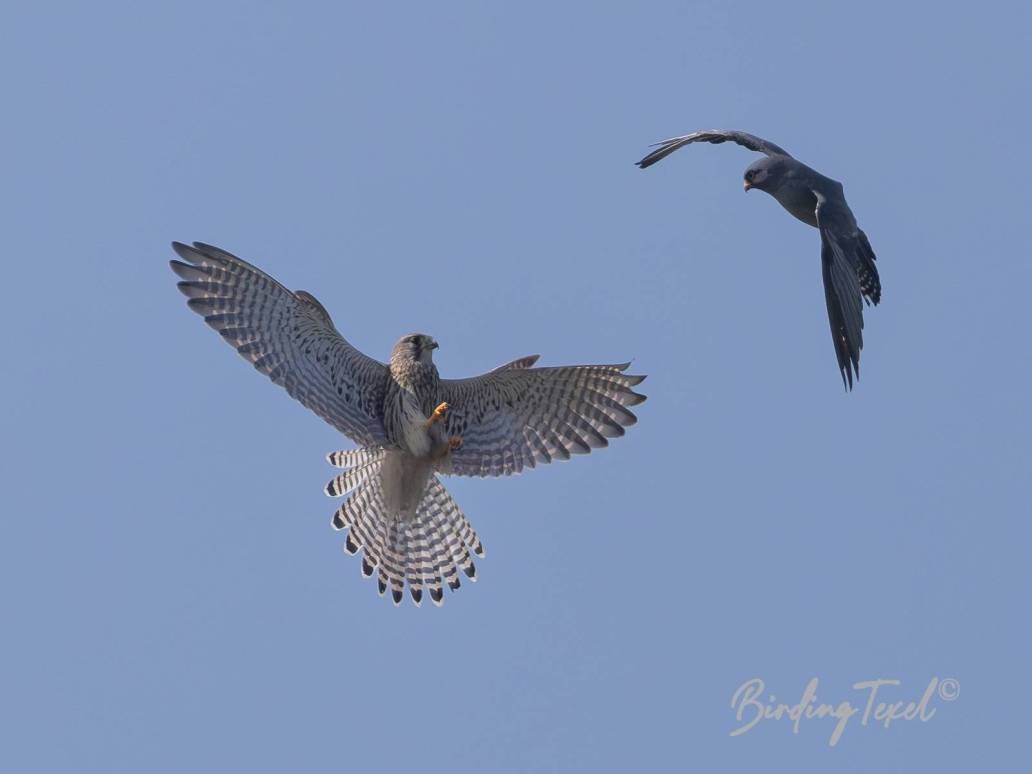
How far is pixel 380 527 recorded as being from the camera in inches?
572

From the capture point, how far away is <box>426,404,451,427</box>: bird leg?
13602 millimetres

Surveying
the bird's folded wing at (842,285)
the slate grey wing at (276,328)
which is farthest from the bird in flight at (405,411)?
the bird's folded wing at (842,285)

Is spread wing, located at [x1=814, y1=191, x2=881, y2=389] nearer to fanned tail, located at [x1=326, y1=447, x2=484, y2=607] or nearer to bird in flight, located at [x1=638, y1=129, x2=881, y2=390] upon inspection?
bird in flight, located at [x1=638, y1=129, x2=881, y2=390]

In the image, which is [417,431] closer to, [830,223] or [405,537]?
[405,537]

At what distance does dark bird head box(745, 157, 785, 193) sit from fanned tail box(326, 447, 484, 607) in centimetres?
312

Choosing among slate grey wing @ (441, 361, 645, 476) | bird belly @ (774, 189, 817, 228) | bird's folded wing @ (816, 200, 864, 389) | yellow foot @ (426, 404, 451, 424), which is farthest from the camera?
bird belly @ (774, 189, 817, 228)

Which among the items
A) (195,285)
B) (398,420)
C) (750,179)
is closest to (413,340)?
(398,420)

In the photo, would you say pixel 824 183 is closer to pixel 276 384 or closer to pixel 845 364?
pixel 845 364

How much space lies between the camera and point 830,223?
45.3ft

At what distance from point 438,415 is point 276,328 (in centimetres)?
122

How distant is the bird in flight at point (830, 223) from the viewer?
1275 cm

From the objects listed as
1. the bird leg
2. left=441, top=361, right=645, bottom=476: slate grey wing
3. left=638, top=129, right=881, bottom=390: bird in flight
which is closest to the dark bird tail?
left=638, top=129, right=881, bottom=390: bird in flight

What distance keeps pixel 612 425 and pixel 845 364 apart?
206 centimetres

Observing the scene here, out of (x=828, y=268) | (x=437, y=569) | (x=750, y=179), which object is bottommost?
(x=437, y=569)
